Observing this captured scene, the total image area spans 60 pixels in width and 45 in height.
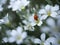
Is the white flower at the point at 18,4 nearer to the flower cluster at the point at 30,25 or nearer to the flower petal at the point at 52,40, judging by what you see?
the flower cluster at the point at 30,25

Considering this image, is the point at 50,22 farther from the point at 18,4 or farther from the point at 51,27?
the point at 18,4

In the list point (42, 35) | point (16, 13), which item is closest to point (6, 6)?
point (16, 13)

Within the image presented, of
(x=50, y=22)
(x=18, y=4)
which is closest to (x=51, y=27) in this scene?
(x=50, y=22)

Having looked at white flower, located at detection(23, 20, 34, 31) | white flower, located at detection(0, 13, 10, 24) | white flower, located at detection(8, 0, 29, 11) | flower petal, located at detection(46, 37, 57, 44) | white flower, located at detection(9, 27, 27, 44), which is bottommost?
flower petal, located at detection(46, 37, 57, 44)

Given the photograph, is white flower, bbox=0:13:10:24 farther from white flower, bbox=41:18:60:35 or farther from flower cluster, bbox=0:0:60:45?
white flower, bbox=41:18:60:35

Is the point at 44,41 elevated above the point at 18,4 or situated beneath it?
situated beneath

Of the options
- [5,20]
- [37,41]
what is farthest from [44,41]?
[5,20]

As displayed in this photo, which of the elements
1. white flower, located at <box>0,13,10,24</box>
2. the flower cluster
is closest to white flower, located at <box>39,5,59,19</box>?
the flower cluster

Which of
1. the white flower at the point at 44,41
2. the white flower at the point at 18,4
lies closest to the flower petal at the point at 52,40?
the white flower at the point at 44,41
